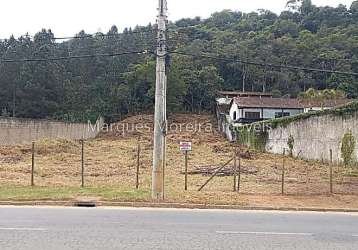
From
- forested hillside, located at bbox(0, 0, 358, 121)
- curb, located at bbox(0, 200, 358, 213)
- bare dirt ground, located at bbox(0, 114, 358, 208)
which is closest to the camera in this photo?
curb, located at bbox(0, 200, 358, 213)

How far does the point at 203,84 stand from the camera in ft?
299

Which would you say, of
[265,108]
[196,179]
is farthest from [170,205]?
[265,108]

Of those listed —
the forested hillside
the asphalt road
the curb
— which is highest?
the forested hillside

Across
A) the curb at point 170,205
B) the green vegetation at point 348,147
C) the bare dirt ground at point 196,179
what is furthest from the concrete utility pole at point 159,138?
the green vegetation at point 348,147

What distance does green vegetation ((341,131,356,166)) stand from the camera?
2933cm

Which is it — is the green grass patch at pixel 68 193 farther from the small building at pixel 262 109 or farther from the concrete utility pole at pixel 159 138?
the small building at pixel 262 109

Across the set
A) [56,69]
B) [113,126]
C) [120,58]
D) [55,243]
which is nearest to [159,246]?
[55,243]

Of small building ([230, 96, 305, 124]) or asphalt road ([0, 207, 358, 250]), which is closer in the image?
asphalt road ([0, 207, 358, 250])

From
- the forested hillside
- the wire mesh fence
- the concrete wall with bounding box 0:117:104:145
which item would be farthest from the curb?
the forested hillside

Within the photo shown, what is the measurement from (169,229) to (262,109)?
6019 centimetres

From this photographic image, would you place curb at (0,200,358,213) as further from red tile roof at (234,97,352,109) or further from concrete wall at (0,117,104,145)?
red tile roof at (234,97,352,109)

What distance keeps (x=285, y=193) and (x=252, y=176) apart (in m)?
6.91

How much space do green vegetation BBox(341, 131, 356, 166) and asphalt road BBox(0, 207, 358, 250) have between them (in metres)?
16.2

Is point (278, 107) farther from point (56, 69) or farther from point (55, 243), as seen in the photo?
point (55, 243)
